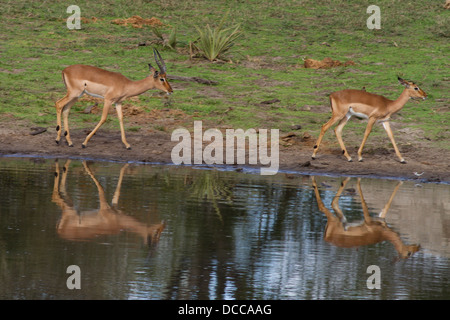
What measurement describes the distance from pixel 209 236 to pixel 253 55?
590 inches

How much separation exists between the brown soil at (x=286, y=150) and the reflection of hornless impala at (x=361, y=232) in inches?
151

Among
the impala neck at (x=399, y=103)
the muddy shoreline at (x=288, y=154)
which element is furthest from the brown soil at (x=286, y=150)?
the impala neck at (x=399, y=103)

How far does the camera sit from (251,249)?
8984 mm

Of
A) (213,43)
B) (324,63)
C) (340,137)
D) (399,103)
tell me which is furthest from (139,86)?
(324,63)

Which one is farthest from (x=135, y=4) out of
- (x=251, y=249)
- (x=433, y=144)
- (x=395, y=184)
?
(x=251, y=249)

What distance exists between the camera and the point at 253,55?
78.6 ft

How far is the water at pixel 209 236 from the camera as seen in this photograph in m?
7.48

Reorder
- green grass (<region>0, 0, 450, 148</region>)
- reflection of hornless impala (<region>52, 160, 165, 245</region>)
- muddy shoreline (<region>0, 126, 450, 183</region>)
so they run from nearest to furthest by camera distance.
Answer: reflection of hornless impala (<region>52, 160, 165, 245</region>), muddy shoreline (<region>0, 126, 450, 183</region>), green grass (<region>0, 0, 450, 148</region>)

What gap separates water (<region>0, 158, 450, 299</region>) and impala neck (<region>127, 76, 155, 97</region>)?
9.42 feet

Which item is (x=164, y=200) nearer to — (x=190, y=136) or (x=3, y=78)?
(x=190, y=136)

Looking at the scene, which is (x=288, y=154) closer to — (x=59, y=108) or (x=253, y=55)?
(x=59, y=108)

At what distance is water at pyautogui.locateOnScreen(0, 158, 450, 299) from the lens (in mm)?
7484

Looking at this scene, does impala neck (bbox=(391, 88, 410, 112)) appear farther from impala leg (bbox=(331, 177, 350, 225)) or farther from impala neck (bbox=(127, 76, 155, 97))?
impala neck (bbox=(127, 76, 155, 97))

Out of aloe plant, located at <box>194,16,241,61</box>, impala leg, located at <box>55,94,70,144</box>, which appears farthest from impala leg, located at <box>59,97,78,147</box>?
aloe plant, located at <box>194,16,241,61</box>
